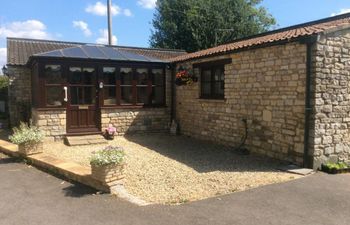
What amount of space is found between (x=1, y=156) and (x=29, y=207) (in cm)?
493

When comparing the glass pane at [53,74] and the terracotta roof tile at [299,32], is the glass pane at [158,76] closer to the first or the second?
the terracotta roof tile at [299,32]

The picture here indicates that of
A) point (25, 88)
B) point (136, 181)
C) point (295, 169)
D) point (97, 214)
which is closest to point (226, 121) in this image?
point (295, 169)

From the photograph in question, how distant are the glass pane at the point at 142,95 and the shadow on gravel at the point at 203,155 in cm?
137

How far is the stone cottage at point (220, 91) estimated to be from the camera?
23.6ft

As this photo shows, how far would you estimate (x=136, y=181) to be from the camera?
6.35 m

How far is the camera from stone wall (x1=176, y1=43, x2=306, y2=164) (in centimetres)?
741

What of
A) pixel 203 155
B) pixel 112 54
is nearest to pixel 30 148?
pixel 203 155

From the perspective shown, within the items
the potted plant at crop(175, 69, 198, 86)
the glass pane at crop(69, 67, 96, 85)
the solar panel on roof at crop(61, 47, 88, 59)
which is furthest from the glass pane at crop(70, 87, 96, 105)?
the potted plant at crop(175, 69, 198, 86)

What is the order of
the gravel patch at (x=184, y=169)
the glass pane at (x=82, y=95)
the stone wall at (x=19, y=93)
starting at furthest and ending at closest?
1. the stone wall at (x=19, y=93)
2. the glass pane at (x=82, y=95)
3. the gravel patch at (x=184, y=169)

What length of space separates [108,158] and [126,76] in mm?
6840

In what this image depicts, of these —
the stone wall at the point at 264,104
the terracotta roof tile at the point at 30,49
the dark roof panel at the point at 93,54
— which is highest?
the terracotta roof tile at the point at 30,49

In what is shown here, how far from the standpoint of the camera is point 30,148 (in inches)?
329

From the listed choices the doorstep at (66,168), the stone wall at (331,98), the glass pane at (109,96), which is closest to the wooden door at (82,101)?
the glass pane at (109,96)

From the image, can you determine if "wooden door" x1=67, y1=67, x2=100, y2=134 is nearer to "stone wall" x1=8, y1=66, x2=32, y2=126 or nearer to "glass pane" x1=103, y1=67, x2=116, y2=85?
"glass pane" x1=103, y1=67, x2=116, y2=85
